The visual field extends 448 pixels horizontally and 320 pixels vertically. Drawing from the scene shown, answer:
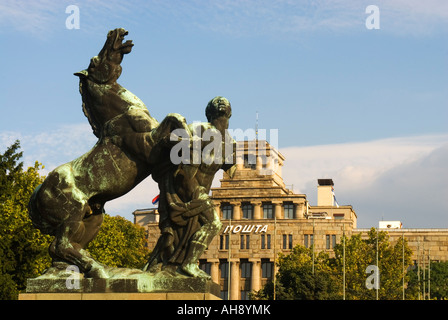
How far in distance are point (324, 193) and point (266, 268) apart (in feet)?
82.2

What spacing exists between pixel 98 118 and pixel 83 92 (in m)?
0.52

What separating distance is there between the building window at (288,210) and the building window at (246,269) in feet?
28.1

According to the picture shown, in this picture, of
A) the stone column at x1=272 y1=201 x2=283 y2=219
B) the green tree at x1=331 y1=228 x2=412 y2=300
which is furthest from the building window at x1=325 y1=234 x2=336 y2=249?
the green tree at x1=331 y1=228 x2=412 y2=300

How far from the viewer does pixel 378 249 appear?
7619cm

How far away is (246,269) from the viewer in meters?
104

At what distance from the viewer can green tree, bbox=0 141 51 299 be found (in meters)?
41.1

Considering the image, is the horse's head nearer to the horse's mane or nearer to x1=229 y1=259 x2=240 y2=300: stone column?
the horse's mane

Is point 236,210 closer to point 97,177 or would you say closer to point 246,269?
point 246,269

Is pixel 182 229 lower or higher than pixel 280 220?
lower

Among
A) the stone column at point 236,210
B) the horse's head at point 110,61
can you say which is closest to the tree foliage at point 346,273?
the stone column at point 236,210

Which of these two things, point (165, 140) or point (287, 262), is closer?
point (165, 140)
